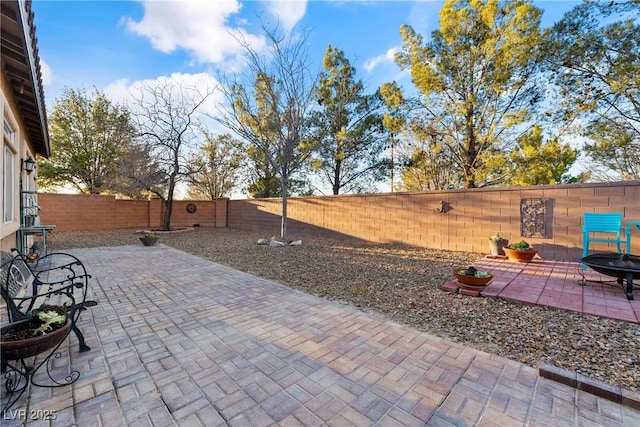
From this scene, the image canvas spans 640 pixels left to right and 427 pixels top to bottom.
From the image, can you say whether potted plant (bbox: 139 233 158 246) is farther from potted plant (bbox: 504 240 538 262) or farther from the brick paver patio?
potted plant (bbox: 504 240 538 262)

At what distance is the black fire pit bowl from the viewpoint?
331 centimetres

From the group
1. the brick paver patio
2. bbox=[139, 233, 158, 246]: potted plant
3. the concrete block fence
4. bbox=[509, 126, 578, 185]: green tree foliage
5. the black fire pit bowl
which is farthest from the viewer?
bbox=[509, 126, 578, 185]: green tree foliage

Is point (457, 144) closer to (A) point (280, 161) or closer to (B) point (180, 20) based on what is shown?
(A) point (280, 161)

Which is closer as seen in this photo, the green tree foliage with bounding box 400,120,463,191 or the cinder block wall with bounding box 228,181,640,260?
the cinder block wall with bounding box 228,181,640,260

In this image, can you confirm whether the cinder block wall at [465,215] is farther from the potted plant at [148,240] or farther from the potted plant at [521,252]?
the potted plant at [148,240]

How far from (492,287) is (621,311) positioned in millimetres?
1257

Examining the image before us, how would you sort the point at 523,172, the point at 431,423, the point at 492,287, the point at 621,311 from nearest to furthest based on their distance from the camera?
the point at 431,423 < the point at 621,311 < the point at 492,287 < the point at 523,172

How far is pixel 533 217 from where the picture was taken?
6.11 metres

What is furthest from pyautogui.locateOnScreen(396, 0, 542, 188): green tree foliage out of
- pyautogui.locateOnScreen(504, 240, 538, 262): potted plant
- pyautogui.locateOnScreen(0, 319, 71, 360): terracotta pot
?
pyautogui.locateOnScreen(0, 319, 71, 360): terracotta pot

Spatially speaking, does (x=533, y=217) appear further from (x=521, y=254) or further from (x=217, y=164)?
(x=217, y=164)

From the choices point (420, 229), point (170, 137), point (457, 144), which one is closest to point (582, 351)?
point (420, 229)

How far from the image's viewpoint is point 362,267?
18.6ft

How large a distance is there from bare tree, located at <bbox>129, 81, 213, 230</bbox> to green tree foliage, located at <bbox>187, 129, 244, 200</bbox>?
3.13 ft

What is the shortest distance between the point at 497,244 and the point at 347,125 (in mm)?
9075
